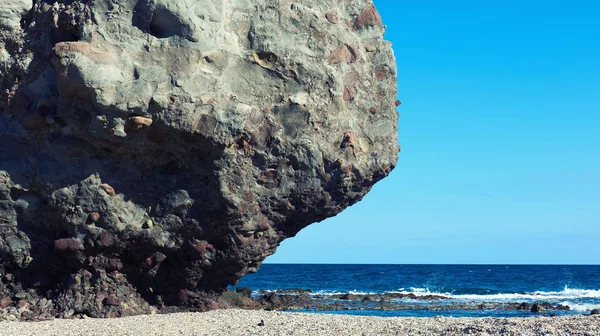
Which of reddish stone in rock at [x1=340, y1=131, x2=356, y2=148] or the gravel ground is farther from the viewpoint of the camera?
reddish stone in rock at [x1=340, y1=131, x2=356, y2=148]

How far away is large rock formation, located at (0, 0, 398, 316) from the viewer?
10.2 metres

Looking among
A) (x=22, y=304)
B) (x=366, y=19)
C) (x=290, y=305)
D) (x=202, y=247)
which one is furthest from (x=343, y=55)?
(x=290, y=305)

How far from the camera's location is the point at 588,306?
25.9m

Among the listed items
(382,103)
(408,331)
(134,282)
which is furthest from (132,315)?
Answer: (382,103)

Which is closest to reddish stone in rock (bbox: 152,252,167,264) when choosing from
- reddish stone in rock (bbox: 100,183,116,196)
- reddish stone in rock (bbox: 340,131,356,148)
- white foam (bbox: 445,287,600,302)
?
reddish stone in rock (bbox: 100,183,116,196)

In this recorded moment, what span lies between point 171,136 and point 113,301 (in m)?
3.32

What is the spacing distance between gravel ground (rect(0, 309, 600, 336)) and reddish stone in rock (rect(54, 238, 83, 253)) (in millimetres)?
1226

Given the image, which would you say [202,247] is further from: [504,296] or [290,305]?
[504,296]

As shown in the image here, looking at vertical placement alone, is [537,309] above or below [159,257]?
below

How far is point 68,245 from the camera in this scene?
36.6ft

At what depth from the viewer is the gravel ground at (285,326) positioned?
29.8 ft

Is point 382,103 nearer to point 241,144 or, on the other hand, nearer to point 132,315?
point 241,144

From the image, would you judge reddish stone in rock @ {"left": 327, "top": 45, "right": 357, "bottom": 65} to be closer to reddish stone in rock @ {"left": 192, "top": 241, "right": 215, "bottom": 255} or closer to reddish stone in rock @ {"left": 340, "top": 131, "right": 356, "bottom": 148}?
reddish stone in rock @ {"left": 340, "top": 131, "right": 356, "bottom": 148}

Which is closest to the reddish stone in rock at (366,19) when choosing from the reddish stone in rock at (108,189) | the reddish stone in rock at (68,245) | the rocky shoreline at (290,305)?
the reddish stone in rock at (108,189)
